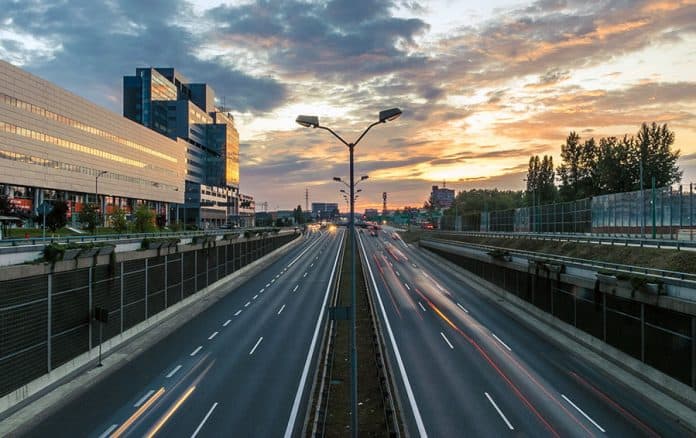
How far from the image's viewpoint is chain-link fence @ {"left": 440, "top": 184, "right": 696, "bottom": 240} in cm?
4028

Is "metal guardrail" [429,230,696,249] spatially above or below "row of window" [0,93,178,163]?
below

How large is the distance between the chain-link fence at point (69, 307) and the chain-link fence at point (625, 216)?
45.6 meters

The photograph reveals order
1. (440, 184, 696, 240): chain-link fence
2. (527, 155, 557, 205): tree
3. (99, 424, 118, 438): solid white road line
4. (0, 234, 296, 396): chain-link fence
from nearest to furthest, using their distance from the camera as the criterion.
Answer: (99, 424, 118, 438): solid white road line, (0, 234, 296, 396): chain-link fence, (440, 184, 696, 240): chain-link fence, (527, 155, 557, 205): tree

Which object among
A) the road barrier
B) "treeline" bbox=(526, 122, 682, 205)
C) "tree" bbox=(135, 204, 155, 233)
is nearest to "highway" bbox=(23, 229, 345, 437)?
the road barrier

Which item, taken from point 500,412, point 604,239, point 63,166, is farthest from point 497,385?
point 63,166

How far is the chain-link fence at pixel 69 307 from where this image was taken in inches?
829

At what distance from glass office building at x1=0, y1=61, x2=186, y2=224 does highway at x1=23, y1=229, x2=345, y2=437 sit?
67.6 m

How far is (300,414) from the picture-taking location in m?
20.8

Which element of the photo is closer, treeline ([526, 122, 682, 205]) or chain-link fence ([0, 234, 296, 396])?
chain-link fence ([0, 234, 296, 396])

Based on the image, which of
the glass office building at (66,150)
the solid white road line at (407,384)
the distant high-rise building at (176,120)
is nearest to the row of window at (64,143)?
the glass office building at (66,150)

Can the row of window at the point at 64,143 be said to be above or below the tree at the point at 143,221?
above

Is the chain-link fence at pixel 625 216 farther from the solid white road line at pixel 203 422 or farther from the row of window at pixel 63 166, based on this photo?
the row of window at pixel 63 166

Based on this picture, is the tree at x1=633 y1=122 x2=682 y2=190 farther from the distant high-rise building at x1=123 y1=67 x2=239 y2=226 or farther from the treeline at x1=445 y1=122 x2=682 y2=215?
the distant high-rise building at x1=123 y1=67 x2=239 y2=226

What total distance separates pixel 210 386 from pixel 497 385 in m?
15.3
